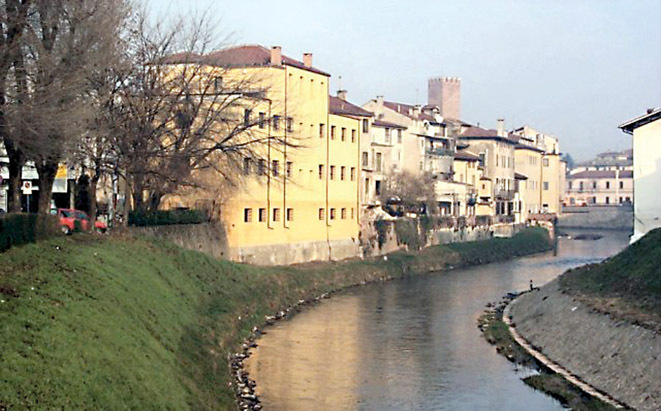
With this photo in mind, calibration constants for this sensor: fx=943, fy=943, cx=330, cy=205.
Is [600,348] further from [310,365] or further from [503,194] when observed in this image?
[503,194]

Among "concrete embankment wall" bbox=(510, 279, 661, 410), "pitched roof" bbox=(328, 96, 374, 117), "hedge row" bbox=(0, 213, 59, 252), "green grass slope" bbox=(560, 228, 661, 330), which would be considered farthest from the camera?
"pitched roof" bbox=(328, 96, 374, 117)

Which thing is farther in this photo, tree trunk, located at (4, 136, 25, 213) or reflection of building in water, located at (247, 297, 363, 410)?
tree trunk, located at (4, 136, 25, 213)

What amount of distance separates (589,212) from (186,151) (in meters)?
90.7

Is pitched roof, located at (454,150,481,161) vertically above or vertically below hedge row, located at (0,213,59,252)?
above

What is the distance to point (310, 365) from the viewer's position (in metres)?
28.9

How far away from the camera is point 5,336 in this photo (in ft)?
50.0

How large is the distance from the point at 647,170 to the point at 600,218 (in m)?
76.1

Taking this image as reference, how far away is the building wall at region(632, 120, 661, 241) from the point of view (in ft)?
149

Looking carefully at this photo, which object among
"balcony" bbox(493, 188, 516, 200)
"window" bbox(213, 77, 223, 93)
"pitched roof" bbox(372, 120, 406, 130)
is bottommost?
"balcony" bbox(493, 188, 516, 200)

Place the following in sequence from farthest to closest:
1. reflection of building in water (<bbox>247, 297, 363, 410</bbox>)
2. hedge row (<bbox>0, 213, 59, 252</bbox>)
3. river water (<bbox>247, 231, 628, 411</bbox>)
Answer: river water (<bbox>247, 231, 628, 411</bbox>), reflection of building in water (<bbox>247, 297, 363, 410</bbox>), hedge row (<bbox>0, 213, 59, 252</bbox>)

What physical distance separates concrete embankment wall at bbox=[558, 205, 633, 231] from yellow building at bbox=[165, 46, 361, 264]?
215 ft

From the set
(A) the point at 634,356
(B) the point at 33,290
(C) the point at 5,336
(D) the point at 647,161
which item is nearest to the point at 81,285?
(B) the point at 33,290

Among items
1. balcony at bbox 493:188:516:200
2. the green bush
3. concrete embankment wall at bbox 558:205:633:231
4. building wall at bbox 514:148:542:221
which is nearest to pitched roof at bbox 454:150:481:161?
balcony at bbox 493:188:516:200

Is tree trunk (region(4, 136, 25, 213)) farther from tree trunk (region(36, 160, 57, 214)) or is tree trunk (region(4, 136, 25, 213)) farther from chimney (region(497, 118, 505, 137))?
chimney (region(497, 118, 505, 137))
